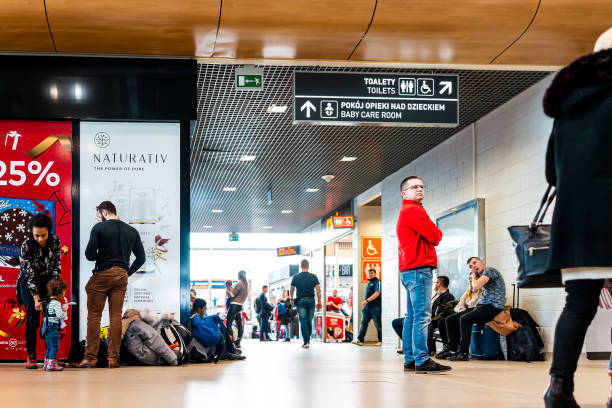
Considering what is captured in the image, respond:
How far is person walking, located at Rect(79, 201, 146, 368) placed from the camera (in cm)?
760

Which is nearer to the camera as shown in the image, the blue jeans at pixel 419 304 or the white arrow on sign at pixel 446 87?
the blue jeans at pixel 419 304

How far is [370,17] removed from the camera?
7.50 metres

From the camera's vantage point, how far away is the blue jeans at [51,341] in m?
7.18

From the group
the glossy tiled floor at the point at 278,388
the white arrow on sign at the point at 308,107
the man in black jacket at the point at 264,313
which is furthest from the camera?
the man in black jacket at the point at 264,313

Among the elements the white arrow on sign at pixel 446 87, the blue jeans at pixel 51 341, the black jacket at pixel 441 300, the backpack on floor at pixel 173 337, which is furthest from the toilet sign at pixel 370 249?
the blue jeans at pixel 51 341

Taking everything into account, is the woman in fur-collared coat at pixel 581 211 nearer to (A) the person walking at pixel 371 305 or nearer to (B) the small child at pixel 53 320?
(B) the small child at pixel 53 320

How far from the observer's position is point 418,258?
6.21 m

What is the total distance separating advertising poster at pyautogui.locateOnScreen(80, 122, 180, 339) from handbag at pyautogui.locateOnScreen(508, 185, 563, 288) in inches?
208

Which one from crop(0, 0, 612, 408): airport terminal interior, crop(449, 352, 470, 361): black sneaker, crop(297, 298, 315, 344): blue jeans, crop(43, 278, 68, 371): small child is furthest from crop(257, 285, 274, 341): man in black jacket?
crop(43, 278, 68, 371): small child

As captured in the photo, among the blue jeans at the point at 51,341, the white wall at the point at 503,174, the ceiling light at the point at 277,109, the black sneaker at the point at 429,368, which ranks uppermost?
the ceiling light at the point at 277,109

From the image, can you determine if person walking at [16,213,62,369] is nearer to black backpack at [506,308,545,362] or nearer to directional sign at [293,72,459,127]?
directional sign at [293,72,459,127]

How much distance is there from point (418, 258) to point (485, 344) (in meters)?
4.52

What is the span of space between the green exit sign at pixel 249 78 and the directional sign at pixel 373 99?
0.56m

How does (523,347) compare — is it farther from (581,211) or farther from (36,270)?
(581,211)
